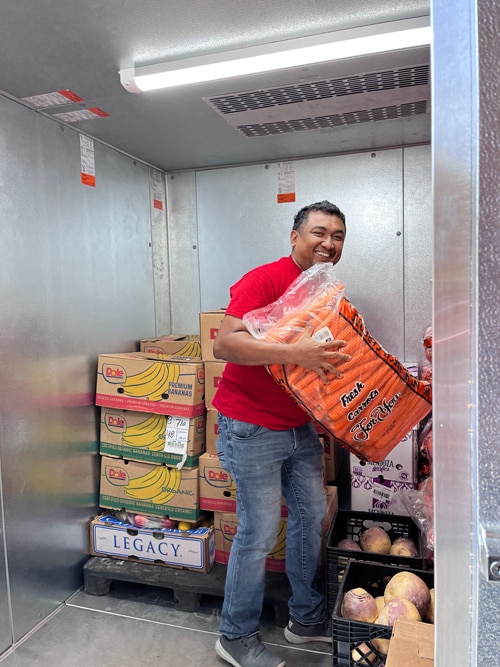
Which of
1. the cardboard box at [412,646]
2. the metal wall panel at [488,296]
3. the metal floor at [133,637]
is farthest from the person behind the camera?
the metal floor at [133,637]

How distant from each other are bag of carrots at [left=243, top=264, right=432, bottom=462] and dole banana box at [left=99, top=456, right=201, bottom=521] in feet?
3.73

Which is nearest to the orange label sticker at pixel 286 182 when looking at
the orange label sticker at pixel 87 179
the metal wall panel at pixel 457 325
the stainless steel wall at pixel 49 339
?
the stainless steel wall at pixel 49 339

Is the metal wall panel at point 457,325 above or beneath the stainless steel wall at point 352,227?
beneath

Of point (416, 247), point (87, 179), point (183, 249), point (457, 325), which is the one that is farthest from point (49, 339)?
point (457, 325)

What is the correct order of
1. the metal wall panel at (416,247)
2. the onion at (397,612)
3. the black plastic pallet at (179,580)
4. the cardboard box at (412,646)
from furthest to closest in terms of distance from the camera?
1. the metal wall panel at (416,247)
2. the black plastic pallet at (179,580)
3. the onion at (397,612)
4. the cardboard box at (412,646)

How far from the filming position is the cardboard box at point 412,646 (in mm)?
1079

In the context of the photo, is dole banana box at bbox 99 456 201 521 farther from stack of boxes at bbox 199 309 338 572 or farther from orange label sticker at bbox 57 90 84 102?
orange label sticker at bbox 57 90 84 102

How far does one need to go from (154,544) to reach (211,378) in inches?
35.9

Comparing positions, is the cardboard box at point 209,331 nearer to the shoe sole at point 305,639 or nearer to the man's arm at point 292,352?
the man's arm at point 292,352

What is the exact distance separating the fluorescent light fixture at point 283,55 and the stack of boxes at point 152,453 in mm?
1340

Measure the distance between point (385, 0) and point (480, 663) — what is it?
173cm

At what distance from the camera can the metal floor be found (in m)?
2.11

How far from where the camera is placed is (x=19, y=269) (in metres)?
2.28

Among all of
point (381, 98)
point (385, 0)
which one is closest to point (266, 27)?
point (385, 0)
